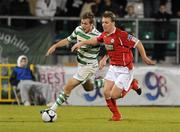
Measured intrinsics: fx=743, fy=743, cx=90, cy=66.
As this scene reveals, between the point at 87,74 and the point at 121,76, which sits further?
the point at 87,74

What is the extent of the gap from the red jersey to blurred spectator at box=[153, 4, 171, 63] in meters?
8.29

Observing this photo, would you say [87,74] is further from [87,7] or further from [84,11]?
[87,7]

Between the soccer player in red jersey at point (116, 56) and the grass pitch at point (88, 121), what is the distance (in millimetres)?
581

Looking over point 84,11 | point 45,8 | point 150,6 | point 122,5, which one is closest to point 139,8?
point 150,6

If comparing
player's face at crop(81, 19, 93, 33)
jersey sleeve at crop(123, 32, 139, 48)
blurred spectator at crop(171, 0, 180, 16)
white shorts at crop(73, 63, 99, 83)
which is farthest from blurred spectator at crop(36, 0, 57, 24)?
jersey sleeve at crop(123, 32, 139, 48)

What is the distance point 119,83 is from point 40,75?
7601 mm

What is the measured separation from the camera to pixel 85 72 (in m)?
16.4

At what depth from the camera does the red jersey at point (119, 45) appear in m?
15.1

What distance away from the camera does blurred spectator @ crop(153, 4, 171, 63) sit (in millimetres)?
23422

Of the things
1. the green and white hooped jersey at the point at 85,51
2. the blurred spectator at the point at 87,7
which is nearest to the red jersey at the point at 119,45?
the green and white hooped jersey at the point at 85,51

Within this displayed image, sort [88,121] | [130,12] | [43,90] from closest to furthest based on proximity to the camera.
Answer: [88,121]
[43,90]
[130,12]

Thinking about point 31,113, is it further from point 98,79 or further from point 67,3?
point 67,3

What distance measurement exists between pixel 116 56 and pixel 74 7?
968cm

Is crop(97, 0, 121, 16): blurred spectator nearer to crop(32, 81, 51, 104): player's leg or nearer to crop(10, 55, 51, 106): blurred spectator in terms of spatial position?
crop(10, 55, 51, 106): blurred spectator
